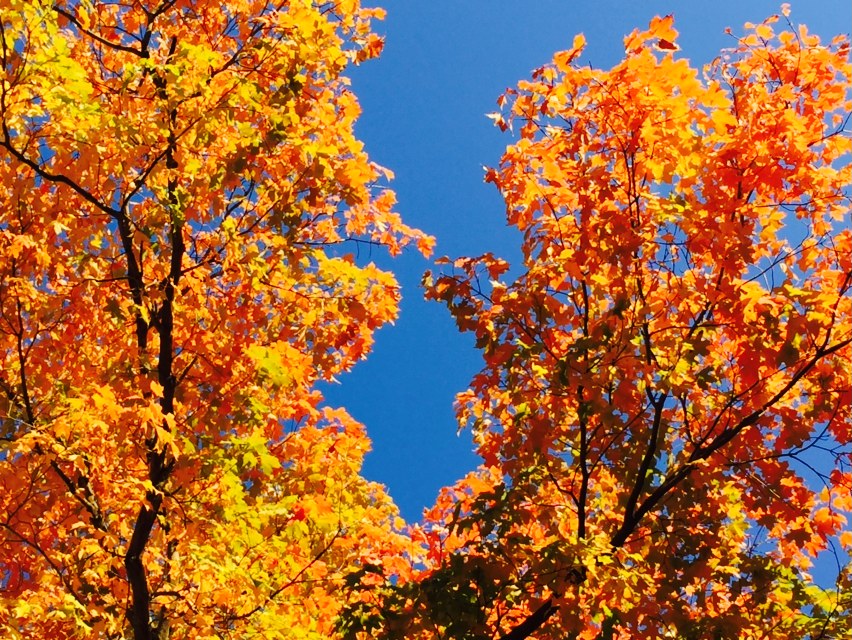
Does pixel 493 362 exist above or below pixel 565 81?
below

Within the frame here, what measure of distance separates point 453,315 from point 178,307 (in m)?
2.53

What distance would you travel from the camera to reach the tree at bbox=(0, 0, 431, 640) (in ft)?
20.8

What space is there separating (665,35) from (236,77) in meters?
3.64

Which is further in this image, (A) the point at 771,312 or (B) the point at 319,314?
(B) the point at 319,314

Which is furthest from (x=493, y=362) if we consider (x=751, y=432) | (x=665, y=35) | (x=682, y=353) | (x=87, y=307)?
(x=87, y=307)

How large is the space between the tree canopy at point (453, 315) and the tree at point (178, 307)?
4 cm

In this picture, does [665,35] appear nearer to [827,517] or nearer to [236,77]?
[236,77]

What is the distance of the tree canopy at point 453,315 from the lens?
6410 millimetres

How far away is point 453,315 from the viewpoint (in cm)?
736

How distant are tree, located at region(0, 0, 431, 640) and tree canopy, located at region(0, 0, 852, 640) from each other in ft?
0.14

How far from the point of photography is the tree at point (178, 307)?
20.8 feet

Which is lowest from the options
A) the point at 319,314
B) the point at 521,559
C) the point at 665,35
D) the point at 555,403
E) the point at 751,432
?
the point at 521,559

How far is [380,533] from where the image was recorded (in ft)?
28.9

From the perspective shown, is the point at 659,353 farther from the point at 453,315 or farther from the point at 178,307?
the point at 178,307
